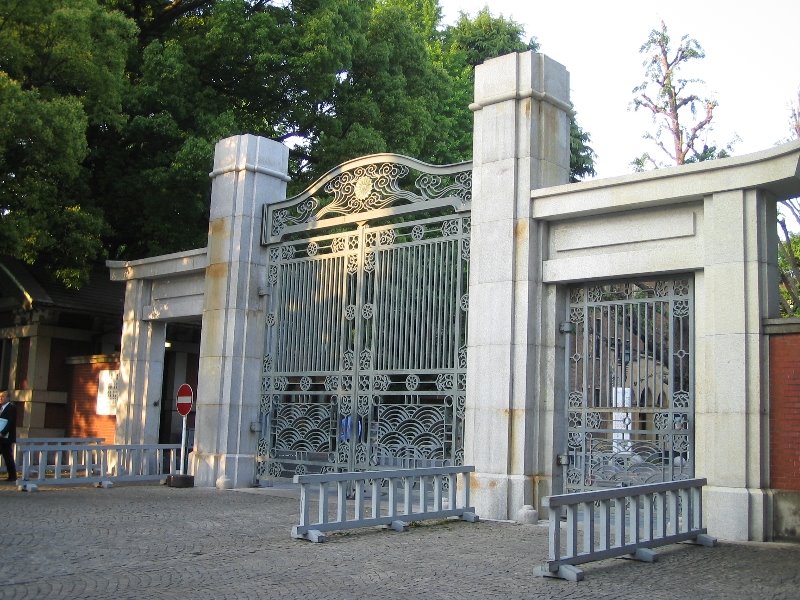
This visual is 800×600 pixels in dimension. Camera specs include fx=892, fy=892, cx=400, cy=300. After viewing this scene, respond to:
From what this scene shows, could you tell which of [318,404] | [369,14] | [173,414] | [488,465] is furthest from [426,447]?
[369,14]

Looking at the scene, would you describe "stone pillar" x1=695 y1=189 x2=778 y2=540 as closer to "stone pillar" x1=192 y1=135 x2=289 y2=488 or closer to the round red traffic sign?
"stone pillar" x1=192 y1=135 x2=289 y2=488

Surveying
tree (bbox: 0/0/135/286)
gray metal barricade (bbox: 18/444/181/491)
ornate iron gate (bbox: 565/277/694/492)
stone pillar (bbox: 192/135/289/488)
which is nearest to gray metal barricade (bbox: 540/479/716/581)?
ornate iron gate (bbox: 565/277/694/492)

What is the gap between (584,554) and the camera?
6.94 m

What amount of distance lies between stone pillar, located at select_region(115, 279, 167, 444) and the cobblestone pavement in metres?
5.96

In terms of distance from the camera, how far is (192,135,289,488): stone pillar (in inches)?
550

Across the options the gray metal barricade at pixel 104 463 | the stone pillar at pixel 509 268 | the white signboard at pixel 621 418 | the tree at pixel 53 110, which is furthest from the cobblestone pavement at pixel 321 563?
the tree at pixel 53 110

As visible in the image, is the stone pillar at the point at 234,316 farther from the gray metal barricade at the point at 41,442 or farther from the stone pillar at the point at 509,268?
the stone pillar at the point at 509,268

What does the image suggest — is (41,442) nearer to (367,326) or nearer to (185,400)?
(185,400)

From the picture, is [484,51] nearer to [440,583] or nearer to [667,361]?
[667,361]

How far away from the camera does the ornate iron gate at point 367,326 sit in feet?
38.2

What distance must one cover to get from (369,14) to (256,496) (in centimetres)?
1286

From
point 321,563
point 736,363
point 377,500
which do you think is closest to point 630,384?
point 736,363

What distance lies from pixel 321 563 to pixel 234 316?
7451 mm

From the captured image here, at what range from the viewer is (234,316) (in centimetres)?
1417
